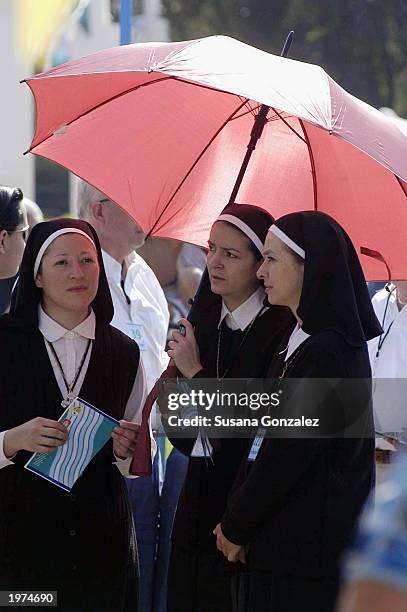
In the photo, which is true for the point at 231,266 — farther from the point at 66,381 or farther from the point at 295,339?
the point at 66,381

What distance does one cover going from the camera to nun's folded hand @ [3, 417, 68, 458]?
3.64 metres

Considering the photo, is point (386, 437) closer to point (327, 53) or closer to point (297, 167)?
point (297, 167)

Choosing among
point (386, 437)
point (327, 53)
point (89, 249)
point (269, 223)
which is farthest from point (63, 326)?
point (327, 53)

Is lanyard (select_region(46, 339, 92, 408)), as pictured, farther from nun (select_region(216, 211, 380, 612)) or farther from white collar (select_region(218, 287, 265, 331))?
nun (select_region(216, 211, 380, 612))

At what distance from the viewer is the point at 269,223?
13.6ft

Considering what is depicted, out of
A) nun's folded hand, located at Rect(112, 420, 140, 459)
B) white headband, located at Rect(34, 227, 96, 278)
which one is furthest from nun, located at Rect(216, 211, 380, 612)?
white headband, located at Rect(34, 227, 96, 278)

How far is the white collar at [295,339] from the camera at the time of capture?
356 cm

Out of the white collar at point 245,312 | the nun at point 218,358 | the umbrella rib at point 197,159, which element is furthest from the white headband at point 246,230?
the umbrella rib at point 197,159

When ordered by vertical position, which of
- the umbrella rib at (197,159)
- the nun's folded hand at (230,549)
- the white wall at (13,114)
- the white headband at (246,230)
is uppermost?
the white wall at (13,114)

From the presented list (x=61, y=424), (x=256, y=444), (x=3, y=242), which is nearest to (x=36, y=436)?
(x=61, y=424)

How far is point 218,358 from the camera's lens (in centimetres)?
402

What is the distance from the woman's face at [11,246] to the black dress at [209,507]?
1.30m

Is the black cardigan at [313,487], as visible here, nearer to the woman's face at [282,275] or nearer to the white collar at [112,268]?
the woman's face at [282,275]

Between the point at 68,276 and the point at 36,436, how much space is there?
571mm
